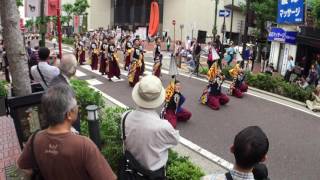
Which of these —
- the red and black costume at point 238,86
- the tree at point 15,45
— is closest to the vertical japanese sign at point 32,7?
the tree at point 15,45

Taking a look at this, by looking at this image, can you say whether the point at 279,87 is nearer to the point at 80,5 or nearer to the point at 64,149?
the point at 64,149

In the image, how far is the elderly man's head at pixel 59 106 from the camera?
2.80 m

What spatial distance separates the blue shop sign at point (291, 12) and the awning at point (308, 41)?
0.87 m

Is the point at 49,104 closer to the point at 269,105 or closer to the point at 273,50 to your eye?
the point at 269,105

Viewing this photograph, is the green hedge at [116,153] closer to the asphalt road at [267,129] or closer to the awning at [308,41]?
the asphalt road at [267,129]

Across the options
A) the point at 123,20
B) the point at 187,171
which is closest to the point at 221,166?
the point at 187,171

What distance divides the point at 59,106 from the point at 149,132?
99 centimetres

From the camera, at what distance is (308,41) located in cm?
1964

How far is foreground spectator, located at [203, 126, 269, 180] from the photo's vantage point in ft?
8.61

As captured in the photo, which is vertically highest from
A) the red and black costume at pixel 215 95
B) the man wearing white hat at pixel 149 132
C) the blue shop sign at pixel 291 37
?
the blue shop sign at pixel 291 37

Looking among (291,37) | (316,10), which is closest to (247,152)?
(316,10)

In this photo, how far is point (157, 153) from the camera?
3613 mm

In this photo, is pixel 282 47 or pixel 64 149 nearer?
pixel 64 149

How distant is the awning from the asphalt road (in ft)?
22.9
